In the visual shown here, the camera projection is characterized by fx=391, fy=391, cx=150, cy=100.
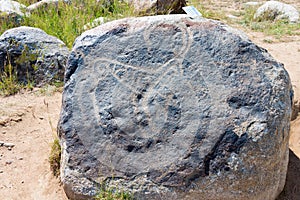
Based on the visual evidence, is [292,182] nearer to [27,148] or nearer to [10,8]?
[27,148]

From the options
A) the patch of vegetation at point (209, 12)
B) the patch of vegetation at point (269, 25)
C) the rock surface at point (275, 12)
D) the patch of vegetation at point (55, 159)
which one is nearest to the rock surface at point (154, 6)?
the patch of vegetation at point (209, 12)

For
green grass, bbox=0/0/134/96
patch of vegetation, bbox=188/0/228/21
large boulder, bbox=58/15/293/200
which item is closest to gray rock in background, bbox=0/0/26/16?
green grass, bbox=0/0/134/96

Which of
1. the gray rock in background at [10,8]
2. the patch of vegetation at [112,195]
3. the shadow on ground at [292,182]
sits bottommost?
the shadow on ground at [292,182]

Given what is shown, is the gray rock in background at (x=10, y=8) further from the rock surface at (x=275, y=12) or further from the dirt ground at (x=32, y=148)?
the rock surface at (x=275, y=12)

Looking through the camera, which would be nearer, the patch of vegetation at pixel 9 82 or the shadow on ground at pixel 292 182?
the shadow on ground at pixel 292 182

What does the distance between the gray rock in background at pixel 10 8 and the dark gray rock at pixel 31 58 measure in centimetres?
99

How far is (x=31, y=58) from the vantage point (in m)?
4.14

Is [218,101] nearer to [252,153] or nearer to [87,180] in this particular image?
[252,153]

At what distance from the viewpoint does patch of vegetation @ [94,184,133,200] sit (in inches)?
90.8

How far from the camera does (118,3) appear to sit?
19.7ft

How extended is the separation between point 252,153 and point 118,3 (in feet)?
14.1

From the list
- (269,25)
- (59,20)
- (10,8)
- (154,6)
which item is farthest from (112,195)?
(269,25)

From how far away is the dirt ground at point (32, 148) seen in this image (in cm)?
268

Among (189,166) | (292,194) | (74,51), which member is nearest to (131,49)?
(74,51)
